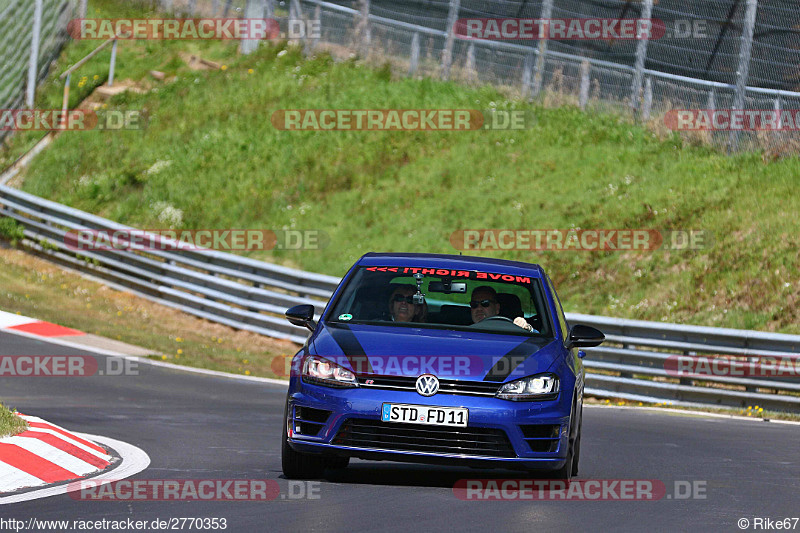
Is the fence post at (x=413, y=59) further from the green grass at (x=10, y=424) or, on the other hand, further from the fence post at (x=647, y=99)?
the green grass at (x=10, y=424)

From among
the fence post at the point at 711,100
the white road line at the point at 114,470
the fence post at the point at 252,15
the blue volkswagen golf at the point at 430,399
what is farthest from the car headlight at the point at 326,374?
the fence post at the point at 252,15

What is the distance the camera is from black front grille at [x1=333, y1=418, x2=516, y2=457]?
8.20 m

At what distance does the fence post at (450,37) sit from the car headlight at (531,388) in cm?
2091

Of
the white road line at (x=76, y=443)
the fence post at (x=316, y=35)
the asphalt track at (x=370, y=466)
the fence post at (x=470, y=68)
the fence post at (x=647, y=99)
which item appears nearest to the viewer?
the asphalt track at (x=370, y=466)

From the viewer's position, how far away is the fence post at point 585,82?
2641 cm

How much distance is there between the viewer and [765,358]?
16.8 metres

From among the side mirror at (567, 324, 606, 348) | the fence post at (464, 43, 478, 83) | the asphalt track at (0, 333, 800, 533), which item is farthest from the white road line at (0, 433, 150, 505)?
the fence post at (464, 43, 478, 83)

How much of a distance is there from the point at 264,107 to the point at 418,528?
23650 mm

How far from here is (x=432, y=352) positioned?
836cm

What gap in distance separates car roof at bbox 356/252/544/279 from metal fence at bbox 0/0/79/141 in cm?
2186

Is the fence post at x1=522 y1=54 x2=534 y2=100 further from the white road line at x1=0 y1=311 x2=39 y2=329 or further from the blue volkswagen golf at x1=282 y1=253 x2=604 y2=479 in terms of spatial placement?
the blue volkswagen golf at x1=282 y1=253 x2=604 y2=479

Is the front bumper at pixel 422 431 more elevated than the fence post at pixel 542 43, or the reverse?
the fence post at pixel 542 43

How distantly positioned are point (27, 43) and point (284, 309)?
15599mm

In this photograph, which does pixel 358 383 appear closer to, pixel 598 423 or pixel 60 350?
pixel 598 423
